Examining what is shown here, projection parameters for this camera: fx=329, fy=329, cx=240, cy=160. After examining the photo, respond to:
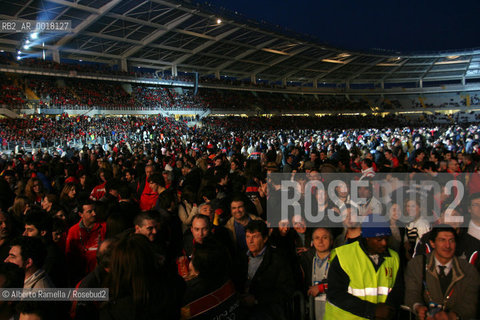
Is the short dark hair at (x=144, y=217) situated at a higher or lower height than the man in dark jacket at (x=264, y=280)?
higher

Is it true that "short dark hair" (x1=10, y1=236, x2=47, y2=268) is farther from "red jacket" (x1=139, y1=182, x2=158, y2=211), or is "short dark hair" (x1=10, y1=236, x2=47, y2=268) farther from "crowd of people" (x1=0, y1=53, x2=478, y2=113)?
"crowd of people" (x1=0, y1=53, x2=478, y2=113)

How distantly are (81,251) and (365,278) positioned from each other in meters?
2.66

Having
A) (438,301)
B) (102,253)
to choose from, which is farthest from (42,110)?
(438,301)

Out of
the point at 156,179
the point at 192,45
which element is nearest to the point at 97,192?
the point at 156,179

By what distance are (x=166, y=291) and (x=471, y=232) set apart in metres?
2.56

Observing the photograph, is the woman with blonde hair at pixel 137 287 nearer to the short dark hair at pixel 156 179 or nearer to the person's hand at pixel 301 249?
the person's hand at pixel 301 249

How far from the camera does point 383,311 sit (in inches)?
84.5

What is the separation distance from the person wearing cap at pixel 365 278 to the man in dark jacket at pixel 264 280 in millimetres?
375

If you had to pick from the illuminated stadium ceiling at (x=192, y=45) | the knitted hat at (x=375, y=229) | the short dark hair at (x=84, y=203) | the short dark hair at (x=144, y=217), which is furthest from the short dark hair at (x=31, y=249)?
the illuminated stadium ceiling at (x=192, y=45)

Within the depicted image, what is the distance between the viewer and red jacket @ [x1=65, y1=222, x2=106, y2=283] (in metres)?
3.23

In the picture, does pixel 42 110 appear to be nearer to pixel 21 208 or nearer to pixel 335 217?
pixel 21 208

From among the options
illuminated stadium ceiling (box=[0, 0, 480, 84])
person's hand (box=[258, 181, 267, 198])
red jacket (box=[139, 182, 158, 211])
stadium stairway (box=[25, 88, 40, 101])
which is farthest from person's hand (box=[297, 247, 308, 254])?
stadium stairway (box=[25, 88, 40, 101])

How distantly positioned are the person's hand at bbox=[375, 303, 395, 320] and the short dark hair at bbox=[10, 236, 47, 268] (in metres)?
2.39

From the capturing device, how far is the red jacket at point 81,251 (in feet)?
10.6
